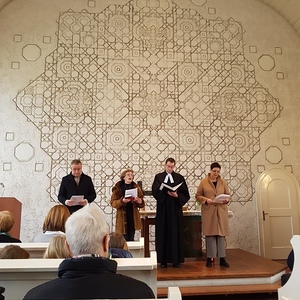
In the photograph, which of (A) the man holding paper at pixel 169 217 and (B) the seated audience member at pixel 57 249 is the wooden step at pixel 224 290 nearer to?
(A) the man holding paper at pixel 169 217

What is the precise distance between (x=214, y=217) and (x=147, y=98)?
11.3 ft

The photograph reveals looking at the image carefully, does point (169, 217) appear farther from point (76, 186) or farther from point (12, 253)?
point (12, 253)

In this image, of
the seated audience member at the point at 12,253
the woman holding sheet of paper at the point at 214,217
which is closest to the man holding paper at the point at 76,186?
the woman holding sheet of paper at the point at 214,217

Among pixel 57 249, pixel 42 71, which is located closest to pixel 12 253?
pixel 57 249

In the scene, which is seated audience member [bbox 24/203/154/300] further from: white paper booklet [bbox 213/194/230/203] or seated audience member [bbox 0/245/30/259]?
white paper booklet [bbox 213/194/230/203]

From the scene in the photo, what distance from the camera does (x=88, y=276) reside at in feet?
4.59

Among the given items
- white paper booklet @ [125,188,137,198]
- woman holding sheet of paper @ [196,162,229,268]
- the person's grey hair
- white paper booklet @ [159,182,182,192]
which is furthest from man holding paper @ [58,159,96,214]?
the person's grey hair

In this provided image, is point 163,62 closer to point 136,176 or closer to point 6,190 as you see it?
point 136,176

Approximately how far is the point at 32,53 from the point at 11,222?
16.9 feet

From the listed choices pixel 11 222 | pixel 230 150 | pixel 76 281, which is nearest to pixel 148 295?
pixel 76 281

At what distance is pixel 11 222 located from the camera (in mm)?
3352

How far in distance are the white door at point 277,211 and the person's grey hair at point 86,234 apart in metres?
6.26

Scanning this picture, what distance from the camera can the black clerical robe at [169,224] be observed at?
492cm

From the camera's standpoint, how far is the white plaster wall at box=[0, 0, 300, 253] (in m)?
7.03
